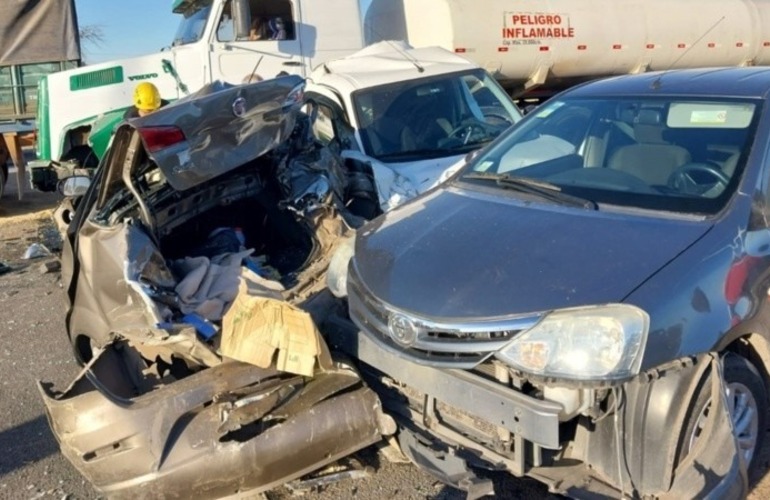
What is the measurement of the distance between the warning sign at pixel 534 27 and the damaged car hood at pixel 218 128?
25.4ft

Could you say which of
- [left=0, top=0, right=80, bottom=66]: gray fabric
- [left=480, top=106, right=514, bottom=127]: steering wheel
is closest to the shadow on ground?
[left=480, top=106, right=514, bottom=127]: steering wheel

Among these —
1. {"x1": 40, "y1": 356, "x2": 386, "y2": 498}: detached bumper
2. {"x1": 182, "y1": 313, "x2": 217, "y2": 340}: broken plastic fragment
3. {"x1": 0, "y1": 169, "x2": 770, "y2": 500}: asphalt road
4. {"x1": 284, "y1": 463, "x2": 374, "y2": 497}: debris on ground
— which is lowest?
{"x1": 0, "y1": 169, "x2": 770, "y2": 500}: asphalt road

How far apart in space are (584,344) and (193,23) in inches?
333

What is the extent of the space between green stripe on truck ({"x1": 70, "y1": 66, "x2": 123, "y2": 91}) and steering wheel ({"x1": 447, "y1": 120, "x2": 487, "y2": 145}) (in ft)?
16.9

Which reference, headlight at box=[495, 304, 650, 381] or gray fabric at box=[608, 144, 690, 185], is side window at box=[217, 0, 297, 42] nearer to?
gray fabric at box=[608, 144, 690, 185]

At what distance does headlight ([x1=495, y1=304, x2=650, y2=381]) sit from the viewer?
2564 millimetres

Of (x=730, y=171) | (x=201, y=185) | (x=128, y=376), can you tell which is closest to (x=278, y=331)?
(x=128, y=376)

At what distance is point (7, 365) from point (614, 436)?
4369 mm

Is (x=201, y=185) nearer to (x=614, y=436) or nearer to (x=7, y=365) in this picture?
(x=7, y=365)

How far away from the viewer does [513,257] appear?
117 inches

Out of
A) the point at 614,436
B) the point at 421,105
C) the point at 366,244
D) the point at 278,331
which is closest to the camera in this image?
the point at 614,436

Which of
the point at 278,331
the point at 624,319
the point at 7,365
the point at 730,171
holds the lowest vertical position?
the point at 7,365

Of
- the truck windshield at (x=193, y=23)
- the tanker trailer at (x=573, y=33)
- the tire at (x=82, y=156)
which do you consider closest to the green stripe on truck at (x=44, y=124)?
the tire at (x=82, y=156)

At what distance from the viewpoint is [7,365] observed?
5.33 metres
